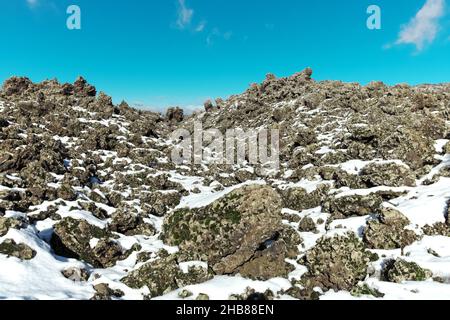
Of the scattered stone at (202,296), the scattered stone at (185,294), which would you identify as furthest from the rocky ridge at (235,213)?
the scattered stone at (202,296)

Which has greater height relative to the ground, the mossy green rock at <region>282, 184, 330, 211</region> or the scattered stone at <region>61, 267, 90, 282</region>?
the mossy green rock at <region>282, 184, 330, 211</region>

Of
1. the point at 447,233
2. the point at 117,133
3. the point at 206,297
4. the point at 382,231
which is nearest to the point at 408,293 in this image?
the point at 382,231

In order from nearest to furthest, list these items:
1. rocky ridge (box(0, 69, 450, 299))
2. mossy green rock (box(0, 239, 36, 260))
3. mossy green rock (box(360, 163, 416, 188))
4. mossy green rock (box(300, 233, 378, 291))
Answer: mossy green rock (box(300, 233, 378, 291)), rocky ridge (box(0, 69, 450, 299)), mossy green rock (box(0, 239, 36, 260)), mossy green rock (box(360, 163, 416, 188))

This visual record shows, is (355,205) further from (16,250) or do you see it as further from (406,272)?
(16,250)

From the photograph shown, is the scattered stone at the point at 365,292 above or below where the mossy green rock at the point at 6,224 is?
below

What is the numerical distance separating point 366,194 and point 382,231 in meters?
6.50

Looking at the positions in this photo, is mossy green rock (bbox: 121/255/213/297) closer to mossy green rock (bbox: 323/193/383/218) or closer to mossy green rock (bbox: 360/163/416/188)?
mossy green rock (bbox: 323/193/383/218)

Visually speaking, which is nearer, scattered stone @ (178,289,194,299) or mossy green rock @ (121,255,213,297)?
scattered stone @ (178,289,194,299)

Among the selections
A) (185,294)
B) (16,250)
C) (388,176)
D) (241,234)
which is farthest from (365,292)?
(16,250)

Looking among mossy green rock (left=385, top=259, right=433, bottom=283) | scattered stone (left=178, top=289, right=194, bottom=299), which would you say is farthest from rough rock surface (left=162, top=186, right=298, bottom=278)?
mossy green rock (left=385, top=259, right=433, bottom=283)

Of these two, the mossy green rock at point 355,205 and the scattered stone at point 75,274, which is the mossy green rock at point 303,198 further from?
the scattered stone at point 75,274

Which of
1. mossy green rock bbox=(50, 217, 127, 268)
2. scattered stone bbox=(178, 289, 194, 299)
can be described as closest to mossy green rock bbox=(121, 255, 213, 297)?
scattered stone bbox=(178, 289, 194, 299)

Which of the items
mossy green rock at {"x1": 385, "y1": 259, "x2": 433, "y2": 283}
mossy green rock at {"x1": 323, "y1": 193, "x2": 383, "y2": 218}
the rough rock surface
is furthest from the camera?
mossy green rock at {"x1": 323, "y1": 193, "x2": 383, "y2": 218}

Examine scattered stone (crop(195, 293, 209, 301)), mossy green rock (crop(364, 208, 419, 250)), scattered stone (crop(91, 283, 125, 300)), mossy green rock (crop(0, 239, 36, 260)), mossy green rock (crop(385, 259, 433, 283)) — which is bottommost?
scattered stone (crop(91, 283, 125, 300))
